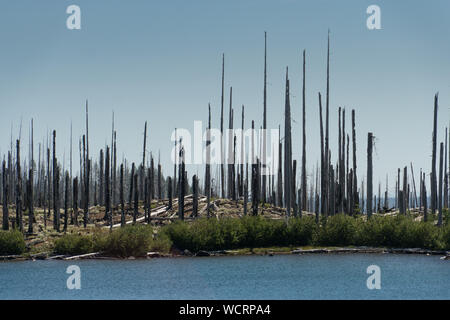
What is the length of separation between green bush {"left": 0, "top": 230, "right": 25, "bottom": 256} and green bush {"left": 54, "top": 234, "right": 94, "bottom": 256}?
255 centimetres

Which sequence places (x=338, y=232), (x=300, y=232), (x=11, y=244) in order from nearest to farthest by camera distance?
(x=11, y=244) → (x=338, y=232) → (x=300, y=232)

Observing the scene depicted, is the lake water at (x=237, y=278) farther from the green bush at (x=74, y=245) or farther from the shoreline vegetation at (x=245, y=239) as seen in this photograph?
the green bush at (x=74, y=245)

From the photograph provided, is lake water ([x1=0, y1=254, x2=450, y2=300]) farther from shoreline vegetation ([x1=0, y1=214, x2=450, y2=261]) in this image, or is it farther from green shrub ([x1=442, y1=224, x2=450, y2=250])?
green shrub ([x1=442, y1=224, x2=450, y2=250])

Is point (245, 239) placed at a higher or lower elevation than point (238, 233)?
lower

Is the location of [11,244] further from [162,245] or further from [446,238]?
[446,238]

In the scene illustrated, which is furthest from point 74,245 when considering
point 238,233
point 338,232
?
point 338,232

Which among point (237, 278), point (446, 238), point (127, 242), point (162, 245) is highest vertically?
point (446, 238)

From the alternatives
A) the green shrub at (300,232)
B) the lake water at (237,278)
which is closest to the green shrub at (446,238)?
the lake water at (237,278)

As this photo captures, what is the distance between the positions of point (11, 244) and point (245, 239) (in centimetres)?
1680

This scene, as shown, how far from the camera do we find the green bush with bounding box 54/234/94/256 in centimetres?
5212

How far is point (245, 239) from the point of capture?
180 feet

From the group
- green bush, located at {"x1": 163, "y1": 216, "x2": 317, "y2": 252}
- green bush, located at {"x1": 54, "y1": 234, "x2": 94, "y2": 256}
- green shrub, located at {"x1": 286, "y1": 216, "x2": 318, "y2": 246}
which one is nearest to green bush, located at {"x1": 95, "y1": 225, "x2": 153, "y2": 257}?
green bush, located at {"x1": 54, "y1": 234, "x2": 94, "y2": 256}
